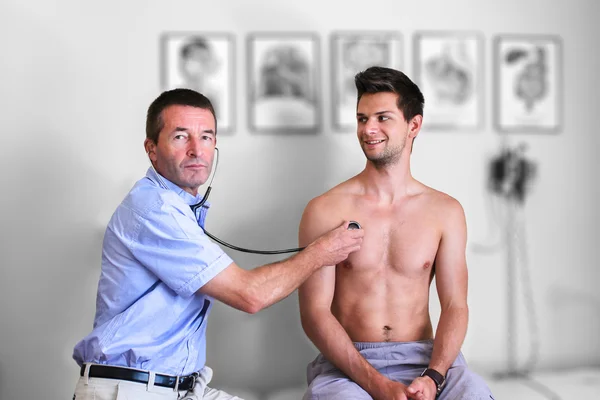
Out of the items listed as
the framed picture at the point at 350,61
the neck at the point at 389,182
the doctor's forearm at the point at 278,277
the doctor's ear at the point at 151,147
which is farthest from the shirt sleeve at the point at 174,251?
the framed picture at the point at 350,61

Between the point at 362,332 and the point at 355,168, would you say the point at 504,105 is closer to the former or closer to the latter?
the point at 355,168

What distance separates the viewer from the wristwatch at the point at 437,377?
5.88ft

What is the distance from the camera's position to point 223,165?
247cm

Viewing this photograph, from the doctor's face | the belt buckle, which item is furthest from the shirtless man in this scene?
the doctor's face

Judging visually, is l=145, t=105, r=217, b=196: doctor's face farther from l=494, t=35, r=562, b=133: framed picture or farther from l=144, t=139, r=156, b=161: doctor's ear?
l=494, t=35, r=562, b=133: framed picture

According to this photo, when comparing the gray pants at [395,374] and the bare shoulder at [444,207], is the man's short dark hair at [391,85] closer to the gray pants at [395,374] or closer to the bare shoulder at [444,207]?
the bare shoulder at [444,207]

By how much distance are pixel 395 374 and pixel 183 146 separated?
40.2 inches

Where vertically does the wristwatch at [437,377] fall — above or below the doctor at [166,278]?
below

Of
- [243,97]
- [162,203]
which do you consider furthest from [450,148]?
[162,203]

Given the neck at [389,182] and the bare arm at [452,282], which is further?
the neck at [389,182]

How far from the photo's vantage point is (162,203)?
158 cm

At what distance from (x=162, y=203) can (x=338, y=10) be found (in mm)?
1343

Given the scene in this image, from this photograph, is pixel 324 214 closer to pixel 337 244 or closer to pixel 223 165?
pixel 337 244

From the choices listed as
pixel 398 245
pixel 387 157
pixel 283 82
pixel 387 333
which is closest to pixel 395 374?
pixel 387 333
